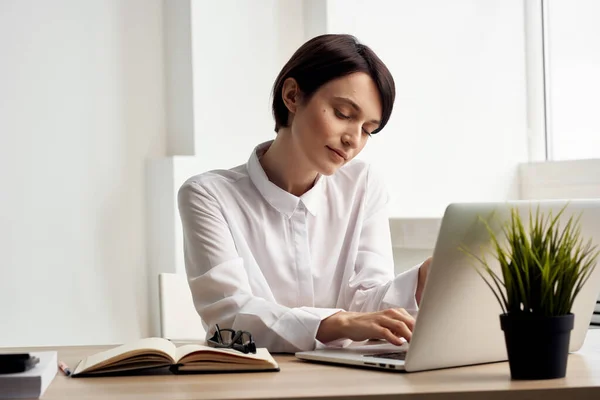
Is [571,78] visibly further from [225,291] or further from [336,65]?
[225,291]

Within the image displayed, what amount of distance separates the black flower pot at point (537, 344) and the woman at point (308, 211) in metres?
0.53

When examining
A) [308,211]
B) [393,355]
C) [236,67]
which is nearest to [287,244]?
[308,211]

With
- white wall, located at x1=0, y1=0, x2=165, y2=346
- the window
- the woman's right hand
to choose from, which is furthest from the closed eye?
the window

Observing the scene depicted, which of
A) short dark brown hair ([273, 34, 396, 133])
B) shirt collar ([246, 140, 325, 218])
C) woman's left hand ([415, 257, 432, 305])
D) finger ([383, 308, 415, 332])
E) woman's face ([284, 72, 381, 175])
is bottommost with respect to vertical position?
finger ([383, 308, 415, 332])

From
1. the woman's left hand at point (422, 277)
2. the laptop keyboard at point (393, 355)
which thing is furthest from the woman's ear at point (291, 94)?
the laptop keyboard at point (393, 355)

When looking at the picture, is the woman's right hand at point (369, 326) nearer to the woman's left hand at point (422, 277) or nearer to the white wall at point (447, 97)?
the woman's left hand at point (422, 277)

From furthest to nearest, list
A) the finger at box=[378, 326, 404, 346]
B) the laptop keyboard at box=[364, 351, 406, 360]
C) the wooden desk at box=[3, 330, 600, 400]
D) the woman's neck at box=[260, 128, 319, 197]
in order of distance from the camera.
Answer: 1. the woman's neck at box=[260, 128, 319, 197]
2. the finger at box=[378, 326, 404, 346]
3. the laptop keyboard at box=[364, 351, 406, 360]
4. the wooden desk at box=[3, 330, 600, 400]

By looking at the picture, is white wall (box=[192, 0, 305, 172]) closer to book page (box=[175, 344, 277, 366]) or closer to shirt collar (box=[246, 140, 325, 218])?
shirt collar (box=[246, 140, 325, 218])

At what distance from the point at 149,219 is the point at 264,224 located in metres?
1.71

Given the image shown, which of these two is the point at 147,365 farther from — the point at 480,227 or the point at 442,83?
the point at 442,83

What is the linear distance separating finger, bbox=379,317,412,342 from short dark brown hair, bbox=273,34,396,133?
608 millimetres

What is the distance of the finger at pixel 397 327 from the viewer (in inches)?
62.2

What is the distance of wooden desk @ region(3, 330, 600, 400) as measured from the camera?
119 cm

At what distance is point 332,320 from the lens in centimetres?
168
